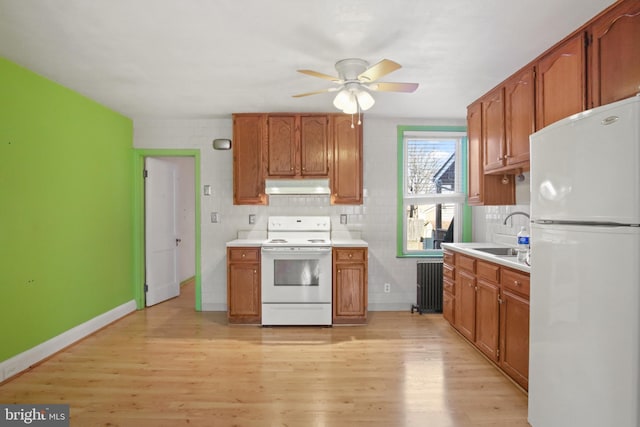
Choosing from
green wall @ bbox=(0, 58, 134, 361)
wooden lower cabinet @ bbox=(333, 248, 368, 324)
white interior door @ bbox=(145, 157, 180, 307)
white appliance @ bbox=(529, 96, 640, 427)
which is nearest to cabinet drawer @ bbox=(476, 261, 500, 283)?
white appliance @ bbox=(529, 96, 640, 427)

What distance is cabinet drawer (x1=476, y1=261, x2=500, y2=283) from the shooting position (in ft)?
9.07

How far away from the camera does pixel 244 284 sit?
3.92 metres

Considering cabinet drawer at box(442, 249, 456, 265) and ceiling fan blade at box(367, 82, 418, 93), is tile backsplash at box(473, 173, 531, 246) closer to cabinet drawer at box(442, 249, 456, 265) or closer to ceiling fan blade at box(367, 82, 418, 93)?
cabinet drawer at box(442, 249, 456, 265)

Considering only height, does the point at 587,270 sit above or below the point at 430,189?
below

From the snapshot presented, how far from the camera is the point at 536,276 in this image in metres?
1.93

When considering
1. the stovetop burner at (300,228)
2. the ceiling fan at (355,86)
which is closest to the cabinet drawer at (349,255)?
the stovetop burner at (300,228)

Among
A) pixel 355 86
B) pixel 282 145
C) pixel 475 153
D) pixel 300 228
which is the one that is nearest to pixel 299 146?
pixel 282 145

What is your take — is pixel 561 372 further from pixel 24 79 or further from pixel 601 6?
pixel 24 79

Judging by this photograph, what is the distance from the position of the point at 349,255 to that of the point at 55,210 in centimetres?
289

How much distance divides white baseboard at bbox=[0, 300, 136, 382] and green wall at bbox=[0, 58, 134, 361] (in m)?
0.05

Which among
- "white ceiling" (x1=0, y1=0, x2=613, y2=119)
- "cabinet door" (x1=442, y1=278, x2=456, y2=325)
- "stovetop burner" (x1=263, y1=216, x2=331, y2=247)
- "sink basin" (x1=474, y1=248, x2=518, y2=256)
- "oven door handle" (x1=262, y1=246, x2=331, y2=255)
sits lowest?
"cabinet door" (x1=442, y1=278, x2=456, y2=325)

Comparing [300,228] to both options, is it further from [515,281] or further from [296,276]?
[515,281]

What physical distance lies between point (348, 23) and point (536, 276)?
6.12 feet

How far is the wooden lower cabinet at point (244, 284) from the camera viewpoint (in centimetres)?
392
